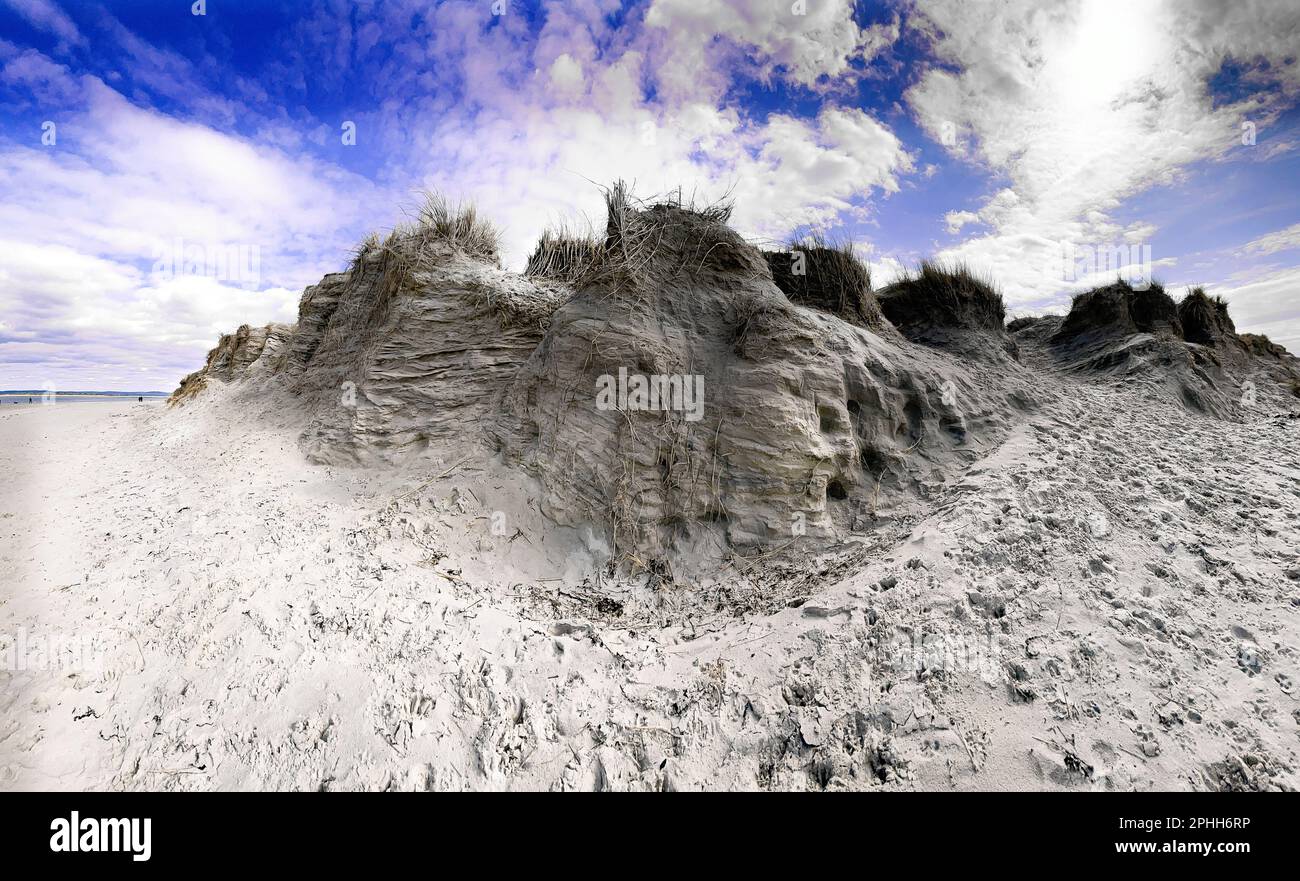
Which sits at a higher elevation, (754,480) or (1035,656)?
(754,480)

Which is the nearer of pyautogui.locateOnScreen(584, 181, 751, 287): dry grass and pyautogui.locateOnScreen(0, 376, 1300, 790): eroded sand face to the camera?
pyautogui.locateOnScreen(0, 376, 1300, 790): eroded sand face

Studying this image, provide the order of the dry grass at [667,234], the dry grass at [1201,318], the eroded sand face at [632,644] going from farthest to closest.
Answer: the dry grass at [1201,318]
the dry grass at [667,234]
the eroded sand face at [632,644]

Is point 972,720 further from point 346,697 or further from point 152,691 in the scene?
point 152,691

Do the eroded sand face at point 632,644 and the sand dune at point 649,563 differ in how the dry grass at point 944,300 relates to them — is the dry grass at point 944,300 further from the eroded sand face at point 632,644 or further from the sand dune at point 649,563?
the eroded sand face at point 632,644

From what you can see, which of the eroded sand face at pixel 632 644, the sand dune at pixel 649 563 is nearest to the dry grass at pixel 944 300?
the sand dune at pixel 649 563

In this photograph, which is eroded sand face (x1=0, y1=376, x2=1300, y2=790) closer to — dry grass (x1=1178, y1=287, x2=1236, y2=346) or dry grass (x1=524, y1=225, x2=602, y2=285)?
dry grass (x1=524, y1=225, x2=602, y2=285)

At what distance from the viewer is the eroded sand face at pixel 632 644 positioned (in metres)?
3.00

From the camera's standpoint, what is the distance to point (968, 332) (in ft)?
32.0

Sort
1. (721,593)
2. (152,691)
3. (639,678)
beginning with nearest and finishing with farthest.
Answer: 1. (152,691)
2. (639,678)
3. (721,593)

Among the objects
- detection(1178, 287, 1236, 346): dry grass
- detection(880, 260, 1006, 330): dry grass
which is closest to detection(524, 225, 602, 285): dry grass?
detection(880, 260, 1006, 330): dry grass

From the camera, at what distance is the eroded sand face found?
2998mm
